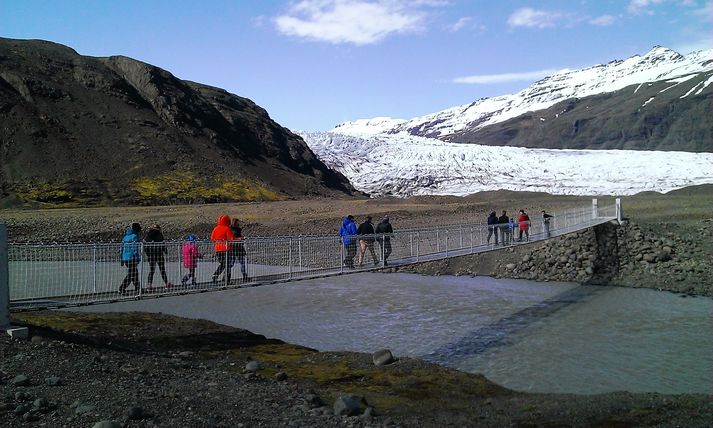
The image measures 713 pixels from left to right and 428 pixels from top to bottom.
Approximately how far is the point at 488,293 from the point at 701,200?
2166 cm

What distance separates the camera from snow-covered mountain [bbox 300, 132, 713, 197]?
179 feet

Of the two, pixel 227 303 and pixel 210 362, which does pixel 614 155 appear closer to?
pixel 227 303

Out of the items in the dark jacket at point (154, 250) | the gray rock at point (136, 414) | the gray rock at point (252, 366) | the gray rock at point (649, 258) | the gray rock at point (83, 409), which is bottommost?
the gray rock at point (252, 366)

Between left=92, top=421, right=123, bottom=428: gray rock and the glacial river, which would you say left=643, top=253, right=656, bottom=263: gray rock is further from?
left=92, top=421, right=123, bottom=428: gray rock

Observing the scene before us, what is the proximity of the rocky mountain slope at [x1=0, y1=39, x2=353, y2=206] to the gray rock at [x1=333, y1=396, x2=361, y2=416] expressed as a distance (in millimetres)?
46939

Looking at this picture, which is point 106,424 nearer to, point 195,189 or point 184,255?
point 184,255

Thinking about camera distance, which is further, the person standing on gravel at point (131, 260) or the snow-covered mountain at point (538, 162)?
the snow-covered mountain at point (538, 162)

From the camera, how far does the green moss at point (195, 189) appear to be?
54250mm

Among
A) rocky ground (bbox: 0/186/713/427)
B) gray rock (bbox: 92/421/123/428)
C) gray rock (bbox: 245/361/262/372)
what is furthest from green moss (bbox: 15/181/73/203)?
gray rock (bbox: 92/421/123/428)

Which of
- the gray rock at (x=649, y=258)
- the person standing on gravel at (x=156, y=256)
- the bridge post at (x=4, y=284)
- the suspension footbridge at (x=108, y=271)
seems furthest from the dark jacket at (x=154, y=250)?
the gray rock at (x=649, y=258)

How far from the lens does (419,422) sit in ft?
22.5

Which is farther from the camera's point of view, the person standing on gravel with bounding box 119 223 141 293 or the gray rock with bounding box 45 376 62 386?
the person standing on gravel with bounding box 119 223 141 293

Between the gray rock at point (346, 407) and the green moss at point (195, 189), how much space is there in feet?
159

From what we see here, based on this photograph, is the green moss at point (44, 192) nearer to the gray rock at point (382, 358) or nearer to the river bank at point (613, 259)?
the river bank at point (613, 259)
